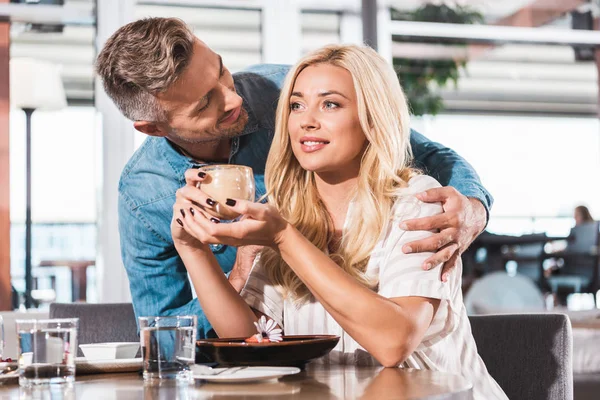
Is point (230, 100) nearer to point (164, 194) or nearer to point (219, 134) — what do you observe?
point (219, 134)

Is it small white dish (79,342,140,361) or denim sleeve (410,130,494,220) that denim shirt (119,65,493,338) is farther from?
small white dish (79,342,140,361)

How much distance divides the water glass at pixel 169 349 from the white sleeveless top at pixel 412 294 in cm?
41

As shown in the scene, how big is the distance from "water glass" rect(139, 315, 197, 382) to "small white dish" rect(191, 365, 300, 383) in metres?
0.03

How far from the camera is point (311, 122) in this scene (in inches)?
74.5

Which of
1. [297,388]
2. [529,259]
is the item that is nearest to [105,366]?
[297,388]

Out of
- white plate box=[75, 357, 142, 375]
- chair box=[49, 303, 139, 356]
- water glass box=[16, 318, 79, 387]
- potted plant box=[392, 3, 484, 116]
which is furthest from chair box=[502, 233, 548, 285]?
water glass box=[16, 318, 79, 387]

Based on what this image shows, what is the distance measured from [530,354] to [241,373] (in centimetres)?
92

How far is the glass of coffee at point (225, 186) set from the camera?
4.88 feet

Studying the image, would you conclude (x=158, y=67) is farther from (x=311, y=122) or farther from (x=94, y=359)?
(x=94, y=359)

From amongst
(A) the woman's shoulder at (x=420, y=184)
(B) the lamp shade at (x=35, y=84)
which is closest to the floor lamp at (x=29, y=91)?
(B) the lamp shade at (x=35, y=84)

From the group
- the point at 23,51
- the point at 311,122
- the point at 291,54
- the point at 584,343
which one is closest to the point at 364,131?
the point at 311,122

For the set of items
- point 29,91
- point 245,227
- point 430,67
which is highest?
point 430,67

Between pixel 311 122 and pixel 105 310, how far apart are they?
0.94 m

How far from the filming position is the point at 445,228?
1718mm
